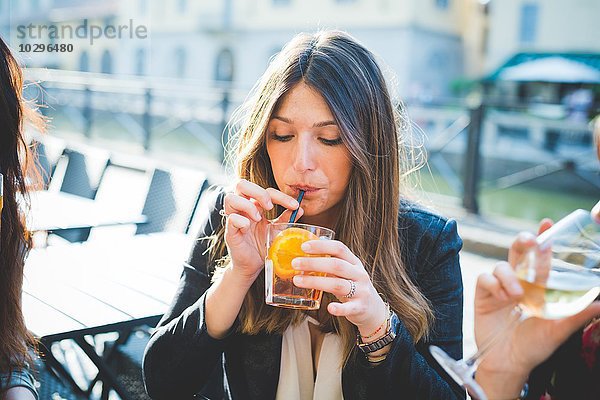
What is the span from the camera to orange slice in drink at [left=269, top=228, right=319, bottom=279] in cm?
130

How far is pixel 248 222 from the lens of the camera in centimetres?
Answer: 145

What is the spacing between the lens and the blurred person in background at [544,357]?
3.61 feet

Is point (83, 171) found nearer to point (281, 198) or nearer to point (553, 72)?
point (281, 198)

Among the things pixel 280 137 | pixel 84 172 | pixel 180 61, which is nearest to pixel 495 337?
pixel 280 137

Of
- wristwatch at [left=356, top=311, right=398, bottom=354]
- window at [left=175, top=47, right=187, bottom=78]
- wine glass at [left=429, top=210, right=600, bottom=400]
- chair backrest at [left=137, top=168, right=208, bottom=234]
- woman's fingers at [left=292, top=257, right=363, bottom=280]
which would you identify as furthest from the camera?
window at [left=175, top=47, right=187, bottom=78]

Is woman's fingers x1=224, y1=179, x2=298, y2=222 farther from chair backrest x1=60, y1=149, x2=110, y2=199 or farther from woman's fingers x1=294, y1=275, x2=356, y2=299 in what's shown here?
chair backrest x1=60, y1=149, x2=110, y2=199

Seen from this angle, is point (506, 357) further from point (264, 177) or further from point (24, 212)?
point (24, 212)

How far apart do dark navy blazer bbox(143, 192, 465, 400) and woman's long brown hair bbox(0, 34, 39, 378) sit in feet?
1.09

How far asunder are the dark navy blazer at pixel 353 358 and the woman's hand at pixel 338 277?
0.18 metres

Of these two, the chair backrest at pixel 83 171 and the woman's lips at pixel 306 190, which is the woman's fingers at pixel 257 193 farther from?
the chair backrest at pixel 83 171

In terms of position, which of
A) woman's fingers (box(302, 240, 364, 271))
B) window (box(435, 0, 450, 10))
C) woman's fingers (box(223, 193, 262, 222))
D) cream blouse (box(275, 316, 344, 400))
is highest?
window (box(435, 0, 450, 10))

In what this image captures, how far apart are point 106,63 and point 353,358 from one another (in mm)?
40670

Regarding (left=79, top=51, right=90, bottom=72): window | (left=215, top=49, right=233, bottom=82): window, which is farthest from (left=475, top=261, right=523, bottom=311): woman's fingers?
(left=79, top=51, right=90, bottom=72): window

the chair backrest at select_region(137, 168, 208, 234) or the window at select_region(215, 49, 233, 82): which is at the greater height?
the window at select_region(215, 49, 233, 82)
